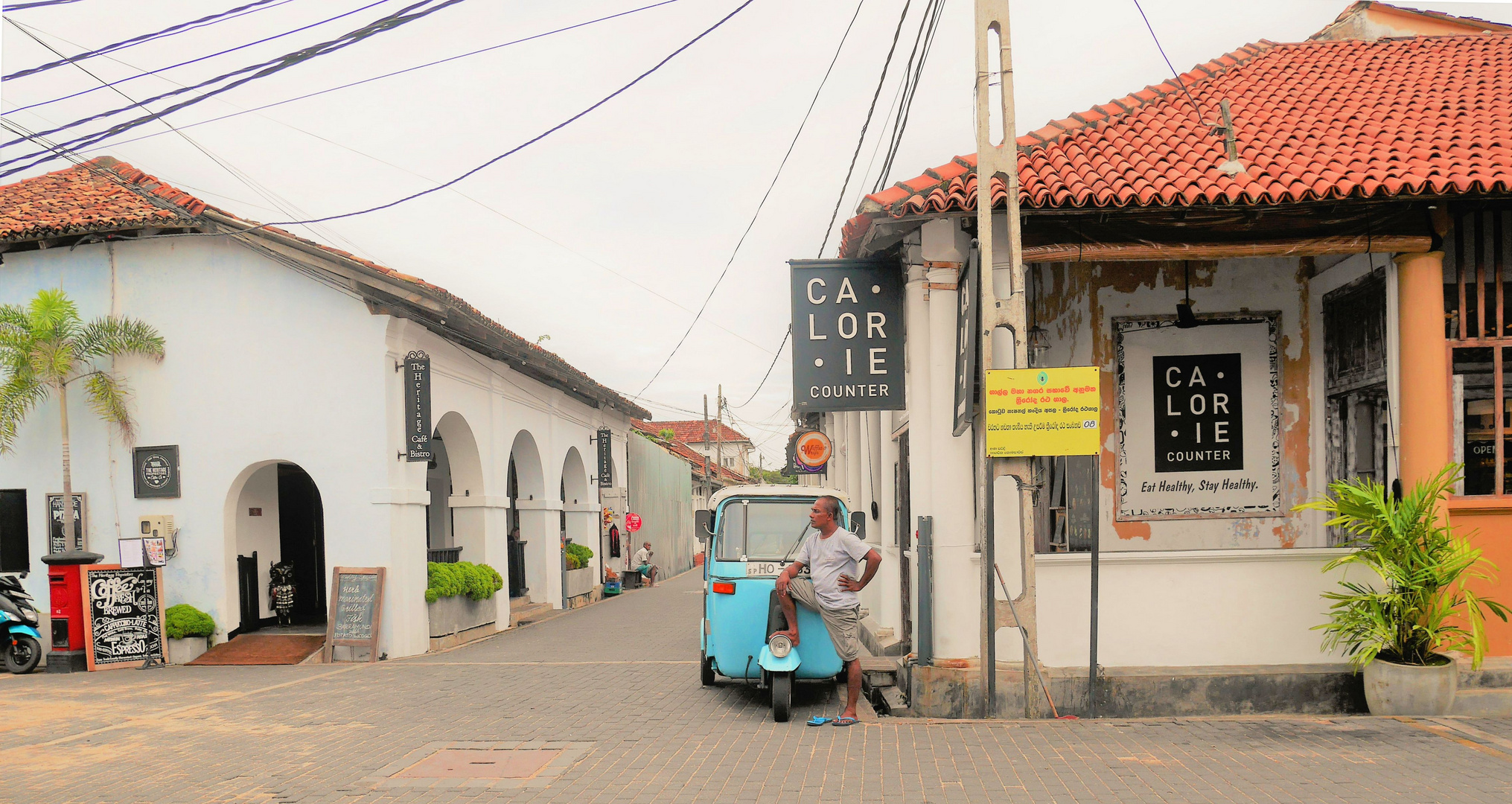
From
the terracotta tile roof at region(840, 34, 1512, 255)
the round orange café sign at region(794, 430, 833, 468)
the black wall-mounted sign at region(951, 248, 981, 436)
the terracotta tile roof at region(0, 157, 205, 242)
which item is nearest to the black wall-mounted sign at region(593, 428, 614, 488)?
the round orange café sign at region(794, 430, 833, 468)

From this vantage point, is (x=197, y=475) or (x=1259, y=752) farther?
(x=197, y=475)

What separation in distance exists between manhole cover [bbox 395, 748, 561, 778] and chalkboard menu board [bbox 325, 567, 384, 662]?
613 cm

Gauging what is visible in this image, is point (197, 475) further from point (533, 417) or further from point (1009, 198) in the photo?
point (1009, 198)

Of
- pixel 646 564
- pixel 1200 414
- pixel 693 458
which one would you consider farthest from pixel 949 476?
pixel 693 458

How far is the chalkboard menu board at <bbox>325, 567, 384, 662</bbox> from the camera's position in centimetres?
1312

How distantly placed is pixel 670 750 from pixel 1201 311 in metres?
6.08

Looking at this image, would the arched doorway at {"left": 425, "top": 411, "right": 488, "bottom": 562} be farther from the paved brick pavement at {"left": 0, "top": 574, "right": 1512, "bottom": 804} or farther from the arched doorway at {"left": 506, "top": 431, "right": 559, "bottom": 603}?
the paved brick pavement at {"left": 0, "top": 574, "right": 1512, "bottom": 804}

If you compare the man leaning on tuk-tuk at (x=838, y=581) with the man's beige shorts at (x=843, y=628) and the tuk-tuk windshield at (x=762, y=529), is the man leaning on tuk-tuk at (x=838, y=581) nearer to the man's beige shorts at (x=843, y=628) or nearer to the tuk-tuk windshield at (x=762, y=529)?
the man's beige shorts at (x=843, y=628)

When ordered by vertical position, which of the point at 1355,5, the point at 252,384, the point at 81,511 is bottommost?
the point at 81,511

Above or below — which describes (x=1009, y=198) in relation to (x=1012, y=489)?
above

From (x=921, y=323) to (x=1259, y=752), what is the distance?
4.15m

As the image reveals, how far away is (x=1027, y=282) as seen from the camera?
32.0ft

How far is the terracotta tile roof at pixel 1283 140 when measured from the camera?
809cm

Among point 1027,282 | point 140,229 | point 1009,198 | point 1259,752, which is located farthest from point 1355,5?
point 140,229
